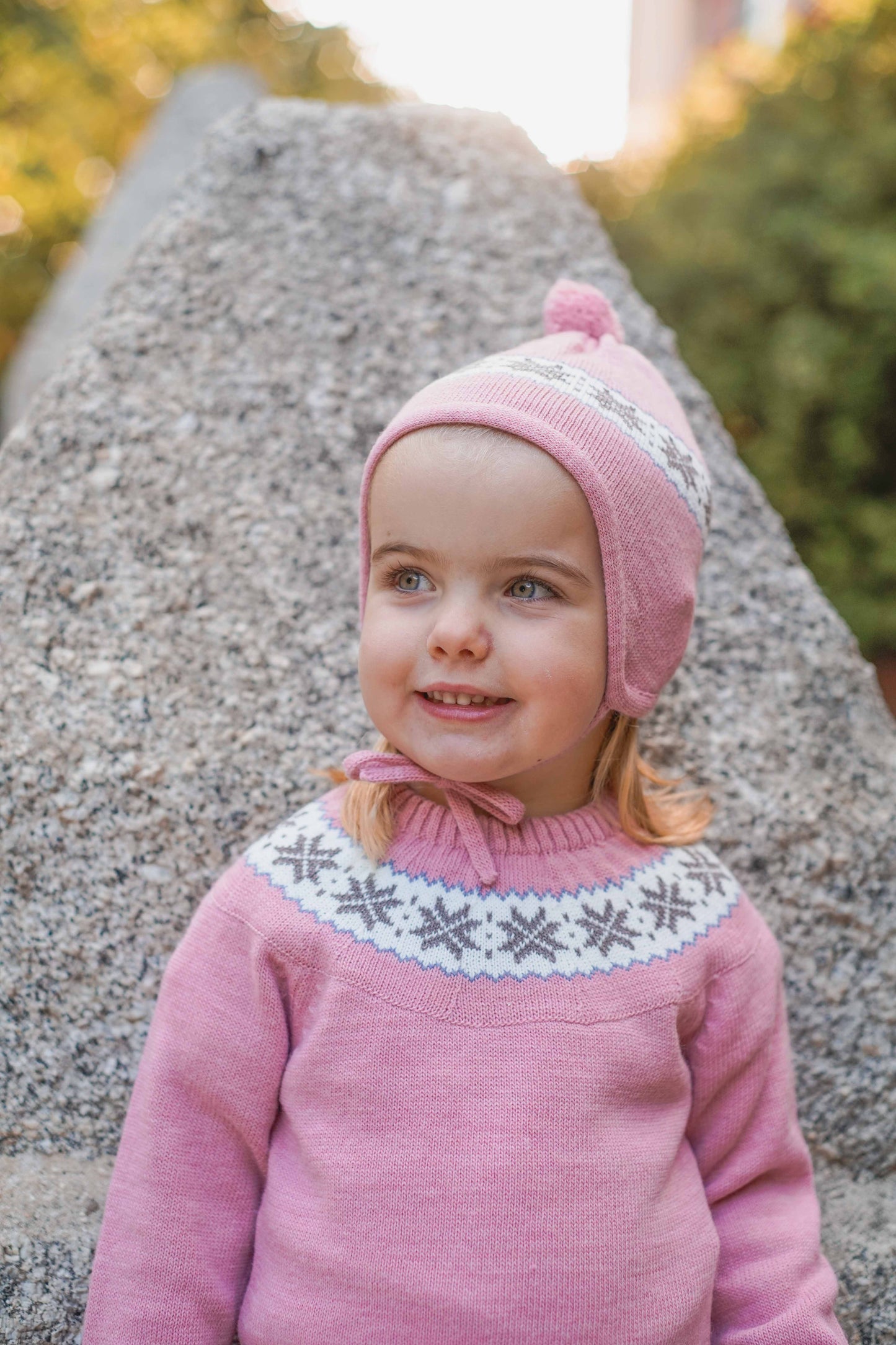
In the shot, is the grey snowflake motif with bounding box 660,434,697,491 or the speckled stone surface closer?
the grey snowflake motif with bounding box 660,434,697,491

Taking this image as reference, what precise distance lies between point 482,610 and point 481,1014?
55 cm

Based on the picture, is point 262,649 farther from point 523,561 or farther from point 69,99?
point 69,99

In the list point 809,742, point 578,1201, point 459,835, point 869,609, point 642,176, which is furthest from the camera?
point 642,176

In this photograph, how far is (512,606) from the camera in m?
1.50

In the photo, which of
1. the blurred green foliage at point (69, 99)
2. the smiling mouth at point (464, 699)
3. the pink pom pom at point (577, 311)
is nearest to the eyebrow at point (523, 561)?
the smiling mouth at point (464, 699)

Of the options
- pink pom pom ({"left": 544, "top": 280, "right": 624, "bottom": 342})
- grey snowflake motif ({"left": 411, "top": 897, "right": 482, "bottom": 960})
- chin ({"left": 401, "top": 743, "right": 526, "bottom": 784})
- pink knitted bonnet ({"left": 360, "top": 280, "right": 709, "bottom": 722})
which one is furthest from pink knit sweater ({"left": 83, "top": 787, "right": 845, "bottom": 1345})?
pink pom pom ({"left": 544, "top": 280, "right": 624, "bottom": 342})

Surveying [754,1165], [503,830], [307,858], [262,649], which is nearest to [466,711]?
[503,830]

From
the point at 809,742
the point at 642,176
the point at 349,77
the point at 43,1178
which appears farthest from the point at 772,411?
the point at 349,77

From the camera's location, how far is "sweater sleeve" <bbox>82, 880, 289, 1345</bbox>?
1511 millimetres

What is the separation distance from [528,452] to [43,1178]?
1397 millimetres

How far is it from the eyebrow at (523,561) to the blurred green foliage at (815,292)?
3.95m

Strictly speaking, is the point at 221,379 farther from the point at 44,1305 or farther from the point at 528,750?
the point at 44,1305

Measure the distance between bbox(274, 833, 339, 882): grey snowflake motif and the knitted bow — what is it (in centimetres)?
13

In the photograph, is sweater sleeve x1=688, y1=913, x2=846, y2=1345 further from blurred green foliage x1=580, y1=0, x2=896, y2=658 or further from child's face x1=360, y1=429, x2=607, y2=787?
blurred green foliage x1=580, y1=0, x2=896, y2=658
